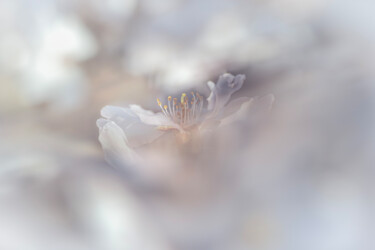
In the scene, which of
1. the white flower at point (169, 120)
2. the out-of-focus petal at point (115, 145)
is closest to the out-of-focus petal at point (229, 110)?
the white flower at point (169, 120)

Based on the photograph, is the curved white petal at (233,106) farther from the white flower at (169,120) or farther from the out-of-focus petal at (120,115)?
the out-of-focus petal at (120,115)

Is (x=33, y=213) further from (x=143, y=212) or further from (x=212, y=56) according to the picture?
(x=212, y=56)

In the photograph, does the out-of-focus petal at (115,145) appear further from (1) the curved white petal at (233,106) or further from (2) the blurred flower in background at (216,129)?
(1) the curved white petal at (233,106)

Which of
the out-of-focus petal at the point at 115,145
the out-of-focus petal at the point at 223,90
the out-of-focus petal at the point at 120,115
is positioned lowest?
the out-of-focus petal at the point at 115,145

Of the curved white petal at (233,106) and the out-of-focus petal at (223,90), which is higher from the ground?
the out-of-focus petal at (223,90)

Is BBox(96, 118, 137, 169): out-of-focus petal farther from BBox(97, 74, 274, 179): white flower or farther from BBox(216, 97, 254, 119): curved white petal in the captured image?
BBox(216, 97, 254, 119): curved white petal

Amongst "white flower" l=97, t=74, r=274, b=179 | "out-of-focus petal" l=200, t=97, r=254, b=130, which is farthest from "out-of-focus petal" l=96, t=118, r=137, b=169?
"out-of-focus petal" l=200, t=97, r=254, b=130
